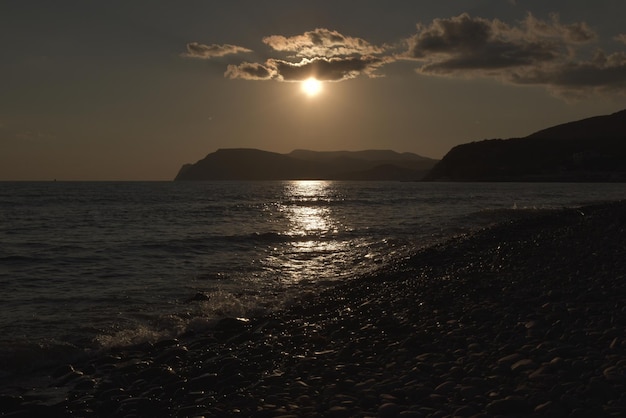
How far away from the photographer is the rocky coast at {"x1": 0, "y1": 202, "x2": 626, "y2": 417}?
6.75 meters

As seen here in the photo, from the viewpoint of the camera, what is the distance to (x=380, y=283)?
1658 centimetres

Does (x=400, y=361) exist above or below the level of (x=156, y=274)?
above

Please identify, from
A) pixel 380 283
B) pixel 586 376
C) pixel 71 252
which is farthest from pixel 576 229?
pixel 71 252

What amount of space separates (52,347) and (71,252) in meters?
17.7

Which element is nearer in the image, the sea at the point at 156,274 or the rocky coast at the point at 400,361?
the rocky coast at the point at 400,361

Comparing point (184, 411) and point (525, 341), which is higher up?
point (525, 341)

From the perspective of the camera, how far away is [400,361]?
8.45 m

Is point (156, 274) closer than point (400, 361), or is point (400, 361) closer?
point (400, 361)

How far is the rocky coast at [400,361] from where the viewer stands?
6.75 m

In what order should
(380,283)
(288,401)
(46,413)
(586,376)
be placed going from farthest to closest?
(380,283) < (46,413) < (288,401) < (586,376)

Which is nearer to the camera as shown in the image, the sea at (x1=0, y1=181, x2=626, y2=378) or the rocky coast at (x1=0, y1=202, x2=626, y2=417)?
the rocky coast at (x1=0, y1=202, x2=626, y2=417)

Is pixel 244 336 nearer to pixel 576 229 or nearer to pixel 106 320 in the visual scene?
pixel 106 320

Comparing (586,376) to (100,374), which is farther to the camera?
(100,374)

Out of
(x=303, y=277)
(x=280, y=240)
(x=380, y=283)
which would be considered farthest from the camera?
(x=280, y=240)
